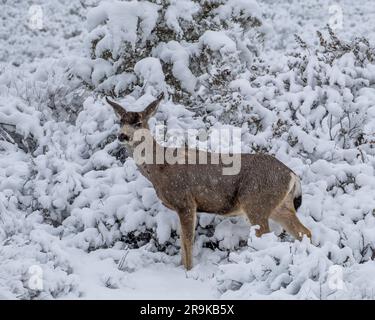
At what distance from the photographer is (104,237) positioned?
8148mm

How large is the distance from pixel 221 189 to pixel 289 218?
3.03 feet

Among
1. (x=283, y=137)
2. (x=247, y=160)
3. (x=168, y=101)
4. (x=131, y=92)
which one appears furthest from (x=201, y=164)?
(x=131, y=92)

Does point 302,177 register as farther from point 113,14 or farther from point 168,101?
point 113,14

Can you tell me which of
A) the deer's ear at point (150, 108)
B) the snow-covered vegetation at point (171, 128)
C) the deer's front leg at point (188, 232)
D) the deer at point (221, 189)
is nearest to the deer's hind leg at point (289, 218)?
the deer at point (221, 189)

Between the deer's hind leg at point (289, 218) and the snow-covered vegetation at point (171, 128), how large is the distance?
8.1 inches

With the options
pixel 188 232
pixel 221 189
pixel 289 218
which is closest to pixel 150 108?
pixel 221 189

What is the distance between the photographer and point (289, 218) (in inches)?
312

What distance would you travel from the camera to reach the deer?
767 centimetres

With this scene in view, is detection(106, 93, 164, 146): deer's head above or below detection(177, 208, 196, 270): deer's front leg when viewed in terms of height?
above

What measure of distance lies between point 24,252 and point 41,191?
1.86 m

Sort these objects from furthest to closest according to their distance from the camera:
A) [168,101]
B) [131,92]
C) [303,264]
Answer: [131,92], [168,101], [303,264]

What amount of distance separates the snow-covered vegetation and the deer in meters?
0.33

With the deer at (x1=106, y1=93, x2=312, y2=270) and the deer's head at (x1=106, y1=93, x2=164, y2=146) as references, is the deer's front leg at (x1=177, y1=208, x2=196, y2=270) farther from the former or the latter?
the deer's head at (x1=106, y1=93, x2=164, y2=146)

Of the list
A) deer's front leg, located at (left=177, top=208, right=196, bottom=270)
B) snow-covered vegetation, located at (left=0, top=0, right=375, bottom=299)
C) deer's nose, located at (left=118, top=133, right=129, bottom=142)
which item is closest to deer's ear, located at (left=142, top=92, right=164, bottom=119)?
deer's nose, located at (left=118, top=133, right=129, bottom=142)
